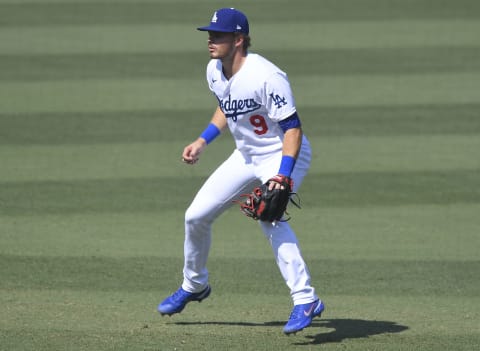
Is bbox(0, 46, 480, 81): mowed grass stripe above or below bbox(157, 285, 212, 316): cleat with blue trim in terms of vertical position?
above

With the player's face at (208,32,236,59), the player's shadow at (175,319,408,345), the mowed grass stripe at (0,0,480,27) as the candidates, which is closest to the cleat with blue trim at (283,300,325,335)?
the player's shadow at (175,319,408,345)

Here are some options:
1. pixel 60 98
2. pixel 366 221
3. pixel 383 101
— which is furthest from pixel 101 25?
pixel 366 221

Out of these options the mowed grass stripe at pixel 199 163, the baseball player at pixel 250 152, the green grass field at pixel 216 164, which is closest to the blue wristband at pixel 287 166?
the baseball player at pixel 250 152

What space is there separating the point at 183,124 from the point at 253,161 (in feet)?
16.3

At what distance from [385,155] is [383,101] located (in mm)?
1532

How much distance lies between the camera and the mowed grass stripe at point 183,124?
1005 centimetres

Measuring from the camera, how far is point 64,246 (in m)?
7.29

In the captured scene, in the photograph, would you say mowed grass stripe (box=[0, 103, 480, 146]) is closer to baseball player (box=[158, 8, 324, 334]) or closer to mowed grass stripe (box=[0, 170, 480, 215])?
mowed grass stripe (box=[0, 170, 480, 215])

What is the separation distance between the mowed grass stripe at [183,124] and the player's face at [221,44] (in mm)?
4611

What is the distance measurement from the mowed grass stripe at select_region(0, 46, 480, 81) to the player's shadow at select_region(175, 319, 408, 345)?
6.31 metres

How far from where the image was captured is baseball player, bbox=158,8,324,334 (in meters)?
5.25

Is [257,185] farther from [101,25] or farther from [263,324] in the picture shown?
[101,25]

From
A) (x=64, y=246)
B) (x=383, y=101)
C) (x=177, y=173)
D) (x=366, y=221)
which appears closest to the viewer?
(x=64, y=246)

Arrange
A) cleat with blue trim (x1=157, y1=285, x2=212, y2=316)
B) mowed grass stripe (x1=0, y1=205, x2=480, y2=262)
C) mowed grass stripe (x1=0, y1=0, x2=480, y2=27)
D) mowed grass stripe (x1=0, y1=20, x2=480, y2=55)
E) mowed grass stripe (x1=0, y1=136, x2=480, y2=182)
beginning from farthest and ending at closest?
1. mowed grass stripe (x1=0, y1=0, x2=480, y2=27)
2. mowed grass stripe (x1=0, y1=20, x2=480, y2=55)
3. mowed grass stripe (x1=0, y1=136, x2=480, y2=182)
4. mowed grass stripe (x1=0, y1=205, x2=480, y2=262)
5. cleat with blue trim (x1=157, y1=285, x2=212, y2=316)
